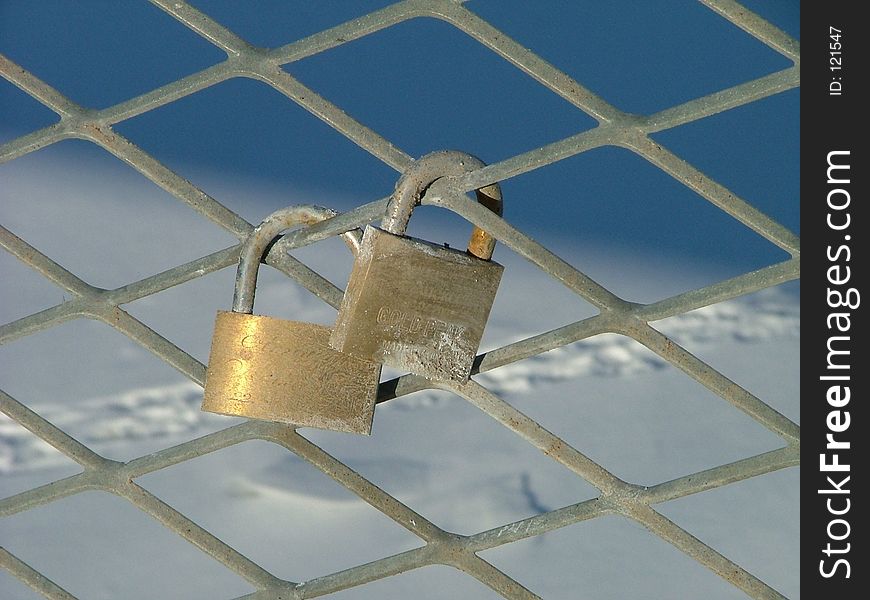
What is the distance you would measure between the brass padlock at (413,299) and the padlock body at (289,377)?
4 centimetres

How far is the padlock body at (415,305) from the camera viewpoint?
2.27ft

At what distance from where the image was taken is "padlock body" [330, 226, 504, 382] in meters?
0.69

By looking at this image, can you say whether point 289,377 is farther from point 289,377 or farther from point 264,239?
point 264,239

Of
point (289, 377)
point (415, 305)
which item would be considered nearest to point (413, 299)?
point (415, 305)

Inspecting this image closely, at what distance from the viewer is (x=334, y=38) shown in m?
0.81

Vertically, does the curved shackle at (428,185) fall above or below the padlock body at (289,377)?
above

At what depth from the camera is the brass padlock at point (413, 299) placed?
2.27 feet

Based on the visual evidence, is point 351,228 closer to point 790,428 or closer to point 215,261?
point 215,261

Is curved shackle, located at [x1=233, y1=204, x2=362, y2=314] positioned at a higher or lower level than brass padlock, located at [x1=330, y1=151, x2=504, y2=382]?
higher

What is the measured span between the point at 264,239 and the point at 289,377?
0.33 ft

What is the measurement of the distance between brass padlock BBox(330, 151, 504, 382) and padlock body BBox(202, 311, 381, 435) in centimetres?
4

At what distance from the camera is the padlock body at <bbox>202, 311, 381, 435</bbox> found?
0.75m
